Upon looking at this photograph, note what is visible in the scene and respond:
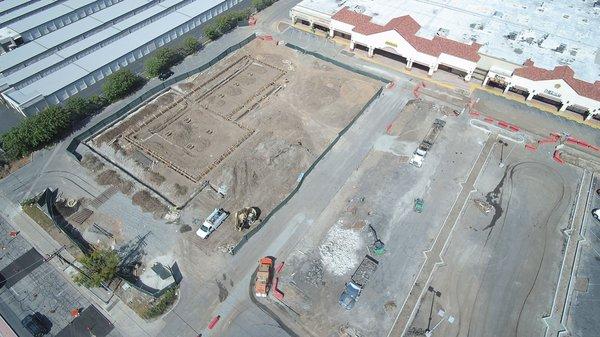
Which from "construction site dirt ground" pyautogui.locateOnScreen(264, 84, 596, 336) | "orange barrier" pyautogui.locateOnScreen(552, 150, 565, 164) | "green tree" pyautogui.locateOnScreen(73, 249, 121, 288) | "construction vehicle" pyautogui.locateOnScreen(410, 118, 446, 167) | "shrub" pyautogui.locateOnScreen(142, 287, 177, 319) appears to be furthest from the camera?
"orange barrier" pyautogui.locateOnScreen(552, 150, 565, 164)

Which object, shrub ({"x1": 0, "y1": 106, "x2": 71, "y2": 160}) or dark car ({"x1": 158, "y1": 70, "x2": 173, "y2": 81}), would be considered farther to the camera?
dark car ({"x1": 158, "y1": 70, "x2": 173, "y2": 81})

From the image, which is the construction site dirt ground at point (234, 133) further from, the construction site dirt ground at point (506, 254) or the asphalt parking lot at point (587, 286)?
the asphalt parking lot at point (587, 286)

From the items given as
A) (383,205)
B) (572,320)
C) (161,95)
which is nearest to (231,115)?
(161,95)

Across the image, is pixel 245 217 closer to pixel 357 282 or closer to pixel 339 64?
pixel 357 282

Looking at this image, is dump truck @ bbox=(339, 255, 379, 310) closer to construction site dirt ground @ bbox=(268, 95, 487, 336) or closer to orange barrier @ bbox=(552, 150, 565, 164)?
construction site dirt ground @ bbox=(268, 95, 487, 336)

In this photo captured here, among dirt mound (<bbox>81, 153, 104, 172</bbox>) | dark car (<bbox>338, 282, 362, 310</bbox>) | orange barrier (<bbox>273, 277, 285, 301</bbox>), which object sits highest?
dirt mound (<bbox>81, 153, 104, 172</bbox>)

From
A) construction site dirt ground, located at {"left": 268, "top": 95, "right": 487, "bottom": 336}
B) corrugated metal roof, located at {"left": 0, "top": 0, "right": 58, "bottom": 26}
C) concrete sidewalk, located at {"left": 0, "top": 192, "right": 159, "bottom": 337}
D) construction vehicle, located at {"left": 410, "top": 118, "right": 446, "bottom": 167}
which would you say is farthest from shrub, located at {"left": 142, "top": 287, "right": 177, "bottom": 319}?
corrugated metal roof, located at {"left": 0, "top": 0, "right": 58, "bottom": 26}

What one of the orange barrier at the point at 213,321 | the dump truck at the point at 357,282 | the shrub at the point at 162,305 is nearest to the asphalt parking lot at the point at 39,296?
the shrub at the point at 162,305
